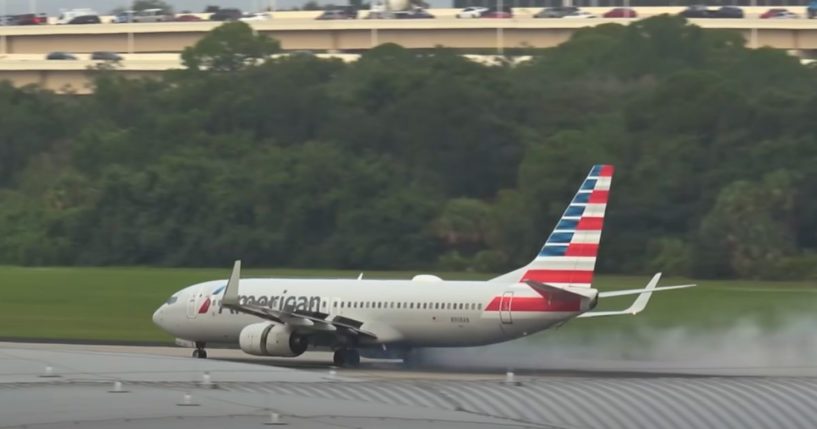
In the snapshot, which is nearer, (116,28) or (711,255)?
(711,255)

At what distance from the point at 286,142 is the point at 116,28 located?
227ft

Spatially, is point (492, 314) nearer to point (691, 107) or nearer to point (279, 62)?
point (691, 107)

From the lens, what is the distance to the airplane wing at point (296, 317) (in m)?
51.2

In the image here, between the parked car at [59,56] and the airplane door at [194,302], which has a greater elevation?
the parked car at [59,56]

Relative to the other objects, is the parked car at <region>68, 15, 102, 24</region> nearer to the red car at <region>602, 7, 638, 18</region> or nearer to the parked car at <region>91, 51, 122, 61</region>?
the parked car at <region>91, 51, 122, 61</region>

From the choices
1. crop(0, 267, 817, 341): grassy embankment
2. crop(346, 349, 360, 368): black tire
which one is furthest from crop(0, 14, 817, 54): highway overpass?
crop(346, 349, 360, 368): black tire

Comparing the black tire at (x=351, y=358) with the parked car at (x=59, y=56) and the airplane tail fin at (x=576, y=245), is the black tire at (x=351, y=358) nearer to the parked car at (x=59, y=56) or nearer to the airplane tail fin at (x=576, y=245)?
the airplane tail fin at (x=576, y=245)

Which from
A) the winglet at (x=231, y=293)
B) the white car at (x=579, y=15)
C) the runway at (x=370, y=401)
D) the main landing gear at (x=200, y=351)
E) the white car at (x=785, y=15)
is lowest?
the runway at (x=370, y=401)

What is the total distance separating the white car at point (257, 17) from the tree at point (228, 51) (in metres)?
39.7

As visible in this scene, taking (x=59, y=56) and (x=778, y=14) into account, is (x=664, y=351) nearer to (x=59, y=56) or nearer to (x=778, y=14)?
(x=778, y=14)

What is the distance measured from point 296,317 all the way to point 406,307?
3.42 meters

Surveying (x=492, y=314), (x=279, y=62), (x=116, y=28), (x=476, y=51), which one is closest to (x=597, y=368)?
(x=492, y=314)

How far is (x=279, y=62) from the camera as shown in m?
126

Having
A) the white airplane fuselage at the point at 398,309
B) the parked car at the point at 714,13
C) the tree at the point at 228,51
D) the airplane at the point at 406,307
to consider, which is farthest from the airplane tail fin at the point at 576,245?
the parked car at the point at 714,13
